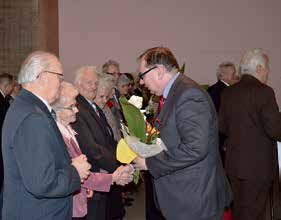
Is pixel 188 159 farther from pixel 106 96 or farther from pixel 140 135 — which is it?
pixel 106 96

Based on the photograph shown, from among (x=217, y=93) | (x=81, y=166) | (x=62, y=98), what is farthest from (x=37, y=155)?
(x=217, y=93)

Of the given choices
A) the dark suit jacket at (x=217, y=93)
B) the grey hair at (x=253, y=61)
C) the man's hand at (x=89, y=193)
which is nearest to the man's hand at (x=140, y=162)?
the man's hand at (x=89, y=193)

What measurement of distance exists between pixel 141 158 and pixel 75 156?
18.8 inches

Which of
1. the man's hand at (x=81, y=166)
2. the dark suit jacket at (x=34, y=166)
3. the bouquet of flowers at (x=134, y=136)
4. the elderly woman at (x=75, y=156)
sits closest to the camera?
the dark suit jacket at (x=34, y=166)

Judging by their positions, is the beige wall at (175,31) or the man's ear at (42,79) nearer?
the man's ear at (42,79)

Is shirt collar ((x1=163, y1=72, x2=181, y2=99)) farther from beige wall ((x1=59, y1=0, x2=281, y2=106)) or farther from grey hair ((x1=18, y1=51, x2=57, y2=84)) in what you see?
beige wall ((x1=59, y1=0, x2=281, y2=106))

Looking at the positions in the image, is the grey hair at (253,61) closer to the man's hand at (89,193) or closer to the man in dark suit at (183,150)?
the man in dark suit at (183,150)

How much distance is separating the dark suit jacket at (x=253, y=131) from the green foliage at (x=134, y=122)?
125 cm

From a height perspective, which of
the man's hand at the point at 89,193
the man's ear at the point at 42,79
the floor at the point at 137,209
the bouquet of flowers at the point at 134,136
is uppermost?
the man's ear at the point at 42,79

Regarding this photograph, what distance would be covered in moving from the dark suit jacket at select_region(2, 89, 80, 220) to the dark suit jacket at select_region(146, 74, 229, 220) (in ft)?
1.62

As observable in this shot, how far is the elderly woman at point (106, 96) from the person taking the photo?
381 centimetres

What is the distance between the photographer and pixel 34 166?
2.09 m

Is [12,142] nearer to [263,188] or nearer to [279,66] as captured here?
[263,188]

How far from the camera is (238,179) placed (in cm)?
373
